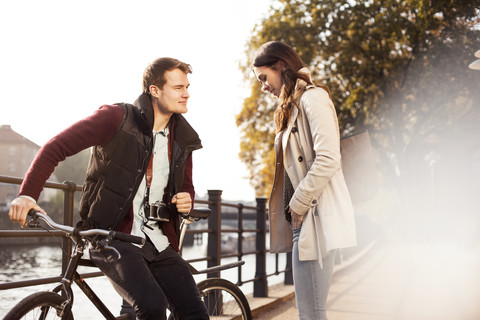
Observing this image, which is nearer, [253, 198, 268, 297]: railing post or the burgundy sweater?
the burgundy sweater

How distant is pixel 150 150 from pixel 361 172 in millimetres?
1114

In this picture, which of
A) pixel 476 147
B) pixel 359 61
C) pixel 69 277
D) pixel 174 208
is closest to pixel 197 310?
pixel 174 208

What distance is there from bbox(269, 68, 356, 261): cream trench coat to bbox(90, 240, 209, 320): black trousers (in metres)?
0.59

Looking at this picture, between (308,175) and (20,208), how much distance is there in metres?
1.27

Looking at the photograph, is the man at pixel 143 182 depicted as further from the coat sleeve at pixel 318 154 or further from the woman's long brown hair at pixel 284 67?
the coat sleeve at pixel 318 154

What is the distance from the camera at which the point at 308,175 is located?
288 centimetres

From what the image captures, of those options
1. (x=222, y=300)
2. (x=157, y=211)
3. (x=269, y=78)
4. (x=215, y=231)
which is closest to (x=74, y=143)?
(x=157, y=211)

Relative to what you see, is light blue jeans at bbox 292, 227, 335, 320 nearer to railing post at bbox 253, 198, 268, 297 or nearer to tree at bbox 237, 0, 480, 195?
railing post at bbox 253, 198, 268, 297

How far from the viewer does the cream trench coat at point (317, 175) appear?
288 cm

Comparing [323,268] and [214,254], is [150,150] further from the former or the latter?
[214,254]

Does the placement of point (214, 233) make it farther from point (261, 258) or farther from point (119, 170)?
point (119, 170)

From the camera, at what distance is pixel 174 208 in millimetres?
3037

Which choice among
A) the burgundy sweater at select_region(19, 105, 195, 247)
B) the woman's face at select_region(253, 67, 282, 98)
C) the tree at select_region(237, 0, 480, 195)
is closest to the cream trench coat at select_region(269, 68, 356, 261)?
the woman's face at select_region(253, 67, 282, 98)

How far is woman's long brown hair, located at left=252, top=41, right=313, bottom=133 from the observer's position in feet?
9.95
